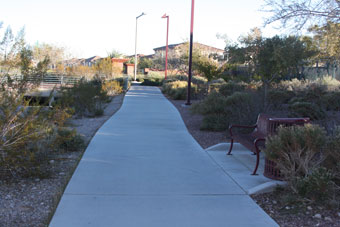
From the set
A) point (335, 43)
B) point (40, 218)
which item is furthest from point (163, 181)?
point (335, 43)

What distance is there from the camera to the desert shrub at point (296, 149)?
566 cm

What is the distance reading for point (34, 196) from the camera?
556 centimetres

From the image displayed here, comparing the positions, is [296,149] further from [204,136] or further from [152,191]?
[204,136]

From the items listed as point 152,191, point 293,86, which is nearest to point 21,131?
point 152,191

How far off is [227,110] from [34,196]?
7.33 metres

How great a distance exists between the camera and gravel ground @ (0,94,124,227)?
4754 millimetres

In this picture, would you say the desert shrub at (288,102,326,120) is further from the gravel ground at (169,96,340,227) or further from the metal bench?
the gravel ground at (169,96,340,227)

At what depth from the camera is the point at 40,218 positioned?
15.8 ft

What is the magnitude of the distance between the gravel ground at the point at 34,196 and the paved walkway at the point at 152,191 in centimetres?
15

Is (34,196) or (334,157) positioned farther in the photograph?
(334,157)

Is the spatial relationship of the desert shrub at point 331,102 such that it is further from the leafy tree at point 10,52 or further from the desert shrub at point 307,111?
the leafy tree at point 10,52

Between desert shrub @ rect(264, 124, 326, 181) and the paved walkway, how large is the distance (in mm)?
705

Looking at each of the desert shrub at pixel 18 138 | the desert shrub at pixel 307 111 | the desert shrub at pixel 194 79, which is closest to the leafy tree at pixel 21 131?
the desert shrub at pixel 18 138

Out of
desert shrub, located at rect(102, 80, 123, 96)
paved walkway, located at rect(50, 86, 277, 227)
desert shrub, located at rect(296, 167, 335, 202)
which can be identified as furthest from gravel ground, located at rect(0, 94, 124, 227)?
desert shrub, located at rect(102, 80, 123, 96)
